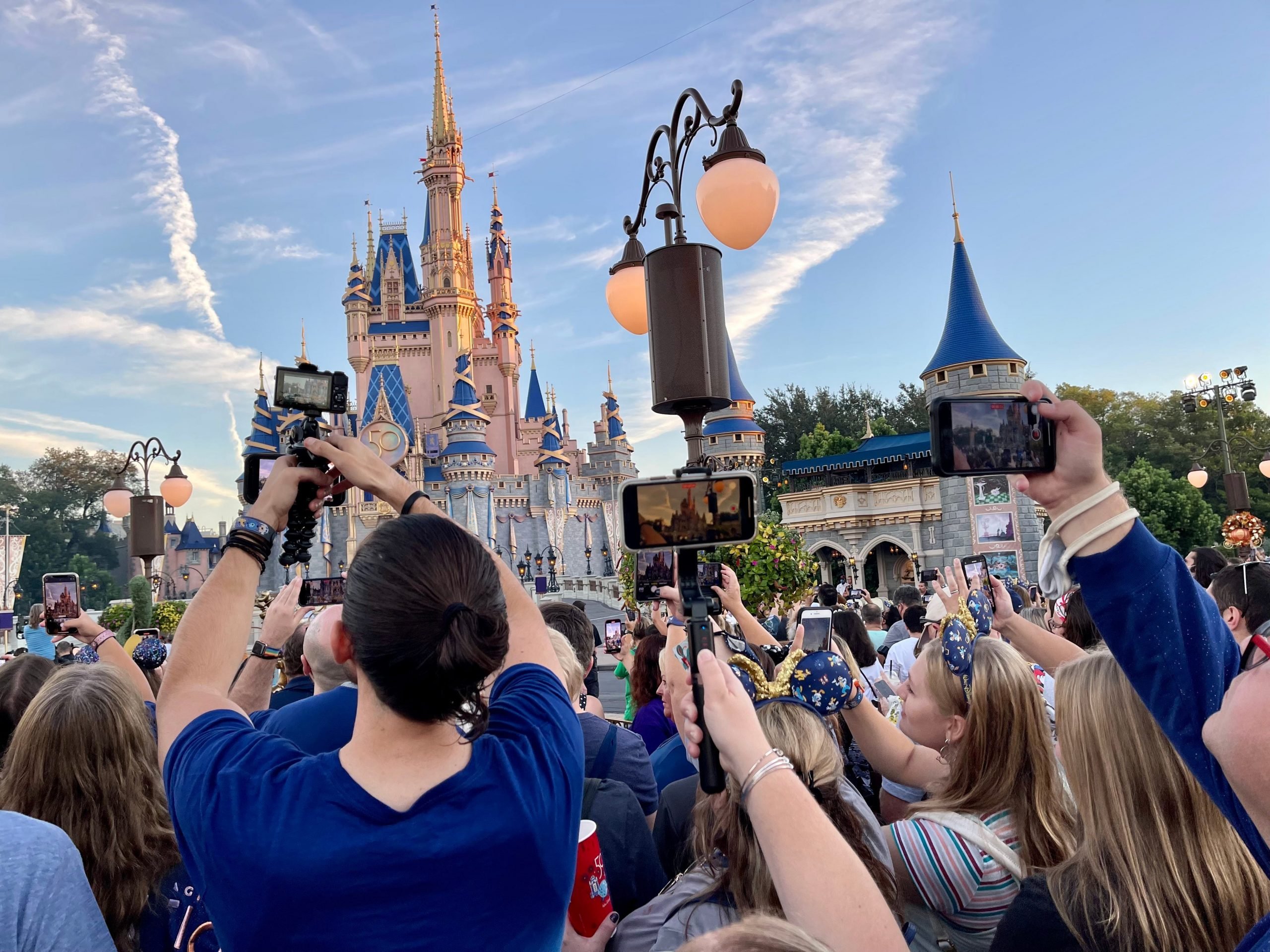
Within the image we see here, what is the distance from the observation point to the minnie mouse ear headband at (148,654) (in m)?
4.51

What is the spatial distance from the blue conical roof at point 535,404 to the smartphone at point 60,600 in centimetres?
5203

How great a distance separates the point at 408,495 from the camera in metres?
1.77

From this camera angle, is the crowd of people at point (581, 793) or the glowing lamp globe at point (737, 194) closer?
the crowd of people at point (581, 793)

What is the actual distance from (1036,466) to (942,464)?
14 centimetres

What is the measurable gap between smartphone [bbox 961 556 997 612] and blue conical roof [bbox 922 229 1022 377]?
19.5m

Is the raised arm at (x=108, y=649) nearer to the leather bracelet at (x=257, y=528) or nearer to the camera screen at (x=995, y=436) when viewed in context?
the leather bracelet at (x=257, y=528)

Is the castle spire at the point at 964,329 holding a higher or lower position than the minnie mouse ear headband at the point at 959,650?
higher

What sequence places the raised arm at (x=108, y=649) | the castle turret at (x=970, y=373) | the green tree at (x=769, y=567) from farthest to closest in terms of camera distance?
1. the castle turret at (x=970, y=373)
2. the green tree at (x=769, y=567)
3. the raised arm at (x=108, y=649)

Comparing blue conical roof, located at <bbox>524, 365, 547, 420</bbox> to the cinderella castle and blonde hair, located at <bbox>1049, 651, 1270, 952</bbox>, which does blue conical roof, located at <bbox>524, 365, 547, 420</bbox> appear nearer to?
the cinderella castle

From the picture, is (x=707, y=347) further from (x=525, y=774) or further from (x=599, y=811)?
(x=525, y=774)

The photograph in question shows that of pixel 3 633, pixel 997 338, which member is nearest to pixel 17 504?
pixel 3 633

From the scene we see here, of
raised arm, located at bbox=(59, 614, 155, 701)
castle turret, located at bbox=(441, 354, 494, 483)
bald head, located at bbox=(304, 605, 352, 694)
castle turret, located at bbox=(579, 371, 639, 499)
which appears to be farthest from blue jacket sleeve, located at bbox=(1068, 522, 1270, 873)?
castle turret, located at bbox=(579, 371, 639, 499)

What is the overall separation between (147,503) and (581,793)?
8495mm

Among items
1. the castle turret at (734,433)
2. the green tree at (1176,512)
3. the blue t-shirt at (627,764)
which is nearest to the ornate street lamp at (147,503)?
the blue t-shirt at (627,764)
